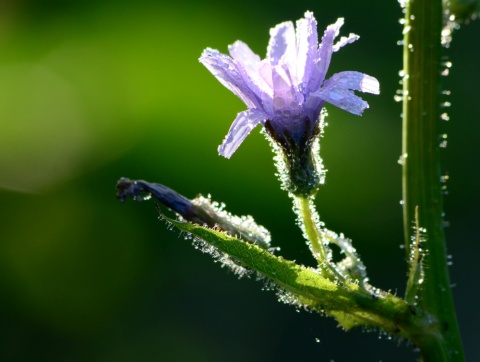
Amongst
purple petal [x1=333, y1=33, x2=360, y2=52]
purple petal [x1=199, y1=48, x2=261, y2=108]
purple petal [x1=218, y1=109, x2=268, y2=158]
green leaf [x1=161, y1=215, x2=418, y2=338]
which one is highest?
purple petal [x1=333, y1=33, x2=360, y2=52]

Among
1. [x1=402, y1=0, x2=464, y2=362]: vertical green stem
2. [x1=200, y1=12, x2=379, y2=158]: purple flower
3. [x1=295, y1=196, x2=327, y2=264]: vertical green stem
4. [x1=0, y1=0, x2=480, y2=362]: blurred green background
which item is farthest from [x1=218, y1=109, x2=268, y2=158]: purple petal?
[x1=0, y1=0, x2=480, y2=362]: blurred green background

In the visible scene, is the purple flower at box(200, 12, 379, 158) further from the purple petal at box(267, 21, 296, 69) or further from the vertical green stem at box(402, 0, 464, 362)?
the vertical green stem at box(402, 0, 464, 362)

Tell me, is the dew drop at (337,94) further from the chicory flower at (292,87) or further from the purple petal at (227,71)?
the purple petal at (227,71)

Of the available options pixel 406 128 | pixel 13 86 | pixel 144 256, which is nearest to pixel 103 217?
pixel 144 256

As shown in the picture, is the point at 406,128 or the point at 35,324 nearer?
the point at 406,128

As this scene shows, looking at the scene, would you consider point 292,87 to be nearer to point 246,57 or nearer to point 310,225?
point 246,57

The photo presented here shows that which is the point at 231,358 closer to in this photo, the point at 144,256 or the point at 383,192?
the point at 144,256
